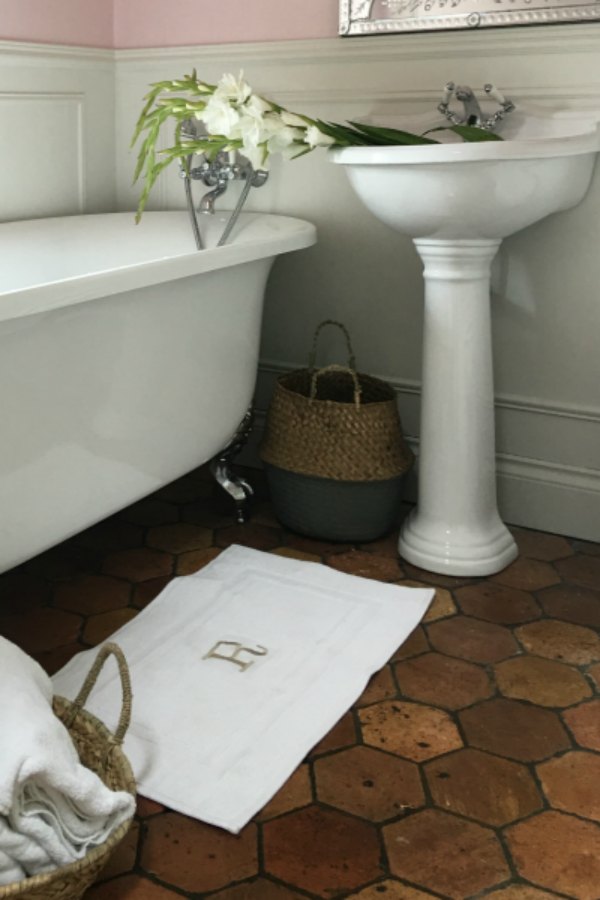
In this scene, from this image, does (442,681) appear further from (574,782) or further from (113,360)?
(113,360)

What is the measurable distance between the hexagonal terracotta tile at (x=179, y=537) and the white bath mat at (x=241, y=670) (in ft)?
0.37

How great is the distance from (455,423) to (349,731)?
31.6 inches

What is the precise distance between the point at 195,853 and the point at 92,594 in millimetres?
822

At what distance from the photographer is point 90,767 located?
1459mm

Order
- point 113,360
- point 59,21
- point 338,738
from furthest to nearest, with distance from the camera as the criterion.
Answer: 1. point 59,21
2. point 113,360
3. point 338,738

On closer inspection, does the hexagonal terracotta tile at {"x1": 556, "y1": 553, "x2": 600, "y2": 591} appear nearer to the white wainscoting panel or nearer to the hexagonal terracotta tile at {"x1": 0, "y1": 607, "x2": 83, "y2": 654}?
the hexagonal terracotta tile at {"x1": 0, "y1": 607, "x2": 83, "y2": 654}

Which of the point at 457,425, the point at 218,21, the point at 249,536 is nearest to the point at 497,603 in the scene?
the point at 457,425

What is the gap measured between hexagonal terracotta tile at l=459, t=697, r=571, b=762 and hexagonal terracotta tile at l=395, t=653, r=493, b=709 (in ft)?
0.13

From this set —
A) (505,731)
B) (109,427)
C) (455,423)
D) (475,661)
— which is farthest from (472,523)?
(109,427)

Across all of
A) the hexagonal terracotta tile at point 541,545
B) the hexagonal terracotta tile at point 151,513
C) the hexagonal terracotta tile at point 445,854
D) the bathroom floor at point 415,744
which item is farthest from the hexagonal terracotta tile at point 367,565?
the hexagonal terracotta tile at point 445,854

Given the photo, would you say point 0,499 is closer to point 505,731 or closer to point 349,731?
point 349,731

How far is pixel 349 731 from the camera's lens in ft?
5.56

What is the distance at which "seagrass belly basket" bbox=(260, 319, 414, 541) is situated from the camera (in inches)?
91.6

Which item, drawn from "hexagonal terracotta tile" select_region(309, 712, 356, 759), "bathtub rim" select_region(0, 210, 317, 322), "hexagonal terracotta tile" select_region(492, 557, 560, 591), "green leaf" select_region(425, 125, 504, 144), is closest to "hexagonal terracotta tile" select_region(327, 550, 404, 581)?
"hexagonal terracotta tile" select_region(492, 557, 560, 591)
